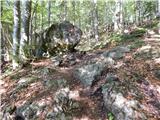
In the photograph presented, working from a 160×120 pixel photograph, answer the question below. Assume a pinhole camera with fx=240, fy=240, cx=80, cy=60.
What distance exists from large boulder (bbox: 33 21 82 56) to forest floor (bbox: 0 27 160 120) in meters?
2.29

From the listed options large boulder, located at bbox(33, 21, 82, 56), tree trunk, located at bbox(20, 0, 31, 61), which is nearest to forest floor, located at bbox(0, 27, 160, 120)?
tree trunk, located at bbox(20, 0, 31, 61)

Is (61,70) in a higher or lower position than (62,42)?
lower

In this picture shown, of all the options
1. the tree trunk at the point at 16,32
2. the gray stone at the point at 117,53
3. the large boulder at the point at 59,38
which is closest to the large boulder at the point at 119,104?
the gray stone at the point at 117,53

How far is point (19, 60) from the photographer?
945cm

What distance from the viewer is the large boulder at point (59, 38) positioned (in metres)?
10.8

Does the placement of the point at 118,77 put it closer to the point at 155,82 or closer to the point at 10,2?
the point at 155,82

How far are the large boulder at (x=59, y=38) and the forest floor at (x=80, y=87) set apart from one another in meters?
2.29

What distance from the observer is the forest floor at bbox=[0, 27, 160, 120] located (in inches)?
229

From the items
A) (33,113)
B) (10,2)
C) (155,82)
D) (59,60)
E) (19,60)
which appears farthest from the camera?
(10,2)

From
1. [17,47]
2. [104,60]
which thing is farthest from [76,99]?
[17,47]

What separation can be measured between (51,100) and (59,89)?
0.49 meters

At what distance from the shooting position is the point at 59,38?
35.6 ft

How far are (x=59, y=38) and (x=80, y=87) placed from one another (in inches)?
180

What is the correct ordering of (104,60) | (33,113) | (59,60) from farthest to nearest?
(59,60) < (104,60) < (33,113)
